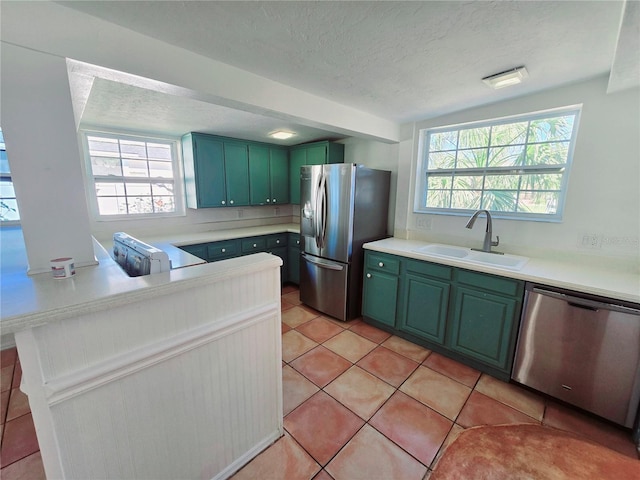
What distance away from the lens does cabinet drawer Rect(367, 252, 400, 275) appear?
255 cm

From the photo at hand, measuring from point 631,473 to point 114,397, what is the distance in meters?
1.86

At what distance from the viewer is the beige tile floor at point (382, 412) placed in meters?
1.43

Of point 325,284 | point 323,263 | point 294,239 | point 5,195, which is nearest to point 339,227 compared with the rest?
point 323,263

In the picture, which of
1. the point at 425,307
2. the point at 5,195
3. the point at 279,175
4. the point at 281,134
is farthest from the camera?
the point at 279,175

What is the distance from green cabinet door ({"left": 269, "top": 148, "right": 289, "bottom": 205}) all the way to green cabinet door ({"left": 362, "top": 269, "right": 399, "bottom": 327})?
202 cm

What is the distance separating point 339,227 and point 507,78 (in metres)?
1.75

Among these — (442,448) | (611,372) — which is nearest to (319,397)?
(442,448)

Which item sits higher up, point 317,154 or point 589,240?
point 317,154

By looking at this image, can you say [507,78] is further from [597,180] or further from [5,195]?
[5,195]

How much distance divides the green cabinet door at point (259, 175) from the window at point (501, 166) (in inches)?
85.5

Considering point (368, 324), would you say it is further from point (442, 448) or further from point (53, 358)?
point (53, 358)

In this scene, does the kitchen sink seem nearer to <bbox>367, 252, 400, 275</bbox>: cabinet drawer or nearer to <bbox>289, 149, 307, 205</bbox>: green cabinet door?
<bbox>367, 252, 400, 275</bbox>: cabinet drawer

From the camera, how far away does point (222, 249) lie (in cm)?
329

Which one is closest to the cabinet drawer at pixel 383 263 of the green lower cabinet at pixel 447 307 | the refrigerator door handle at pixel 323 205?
the green lower cabinet at pixel 447 307
